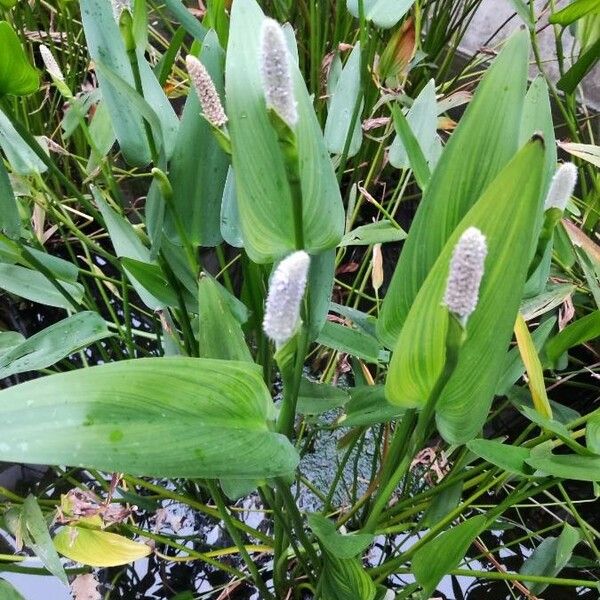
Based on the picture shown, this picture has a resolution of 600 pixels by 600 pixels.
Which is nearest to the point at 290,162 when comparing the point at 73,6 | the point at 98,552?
the point at 98,552

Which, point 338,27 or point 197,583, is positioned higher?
point 338,27

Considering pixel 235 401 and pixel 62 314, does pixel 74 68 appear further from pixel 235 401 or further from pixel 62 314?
pixel 235 401

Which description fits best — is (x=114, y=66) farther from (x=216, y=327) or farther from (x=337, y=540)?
(x=337, y=540)

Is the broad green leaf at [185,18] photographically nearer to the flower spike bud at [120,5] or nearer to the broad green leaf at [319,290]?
the flower spike bud at [120,5]

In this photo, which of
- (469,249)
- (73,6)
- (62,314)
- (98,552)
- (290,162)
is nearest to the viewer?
(469,249)

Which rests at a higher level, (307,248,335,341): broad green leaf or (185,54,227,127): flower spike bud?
(185,54,227,127): flower spike bud

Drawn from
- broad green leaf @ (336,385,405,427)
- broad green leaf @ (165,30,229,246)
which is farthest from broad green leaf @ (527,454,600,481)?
broad green leaf @ (165,30,229,246)

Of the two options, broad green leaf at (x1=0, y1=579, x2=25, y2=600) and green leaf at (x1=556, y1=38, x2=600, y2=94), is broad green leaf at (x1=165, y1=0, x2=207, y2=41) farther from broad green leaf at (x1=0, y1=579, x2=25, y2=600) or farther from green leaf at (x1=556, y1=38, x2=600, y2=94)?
broad green leaf at (x1=0, y1=579, x2=25, y2=600)
